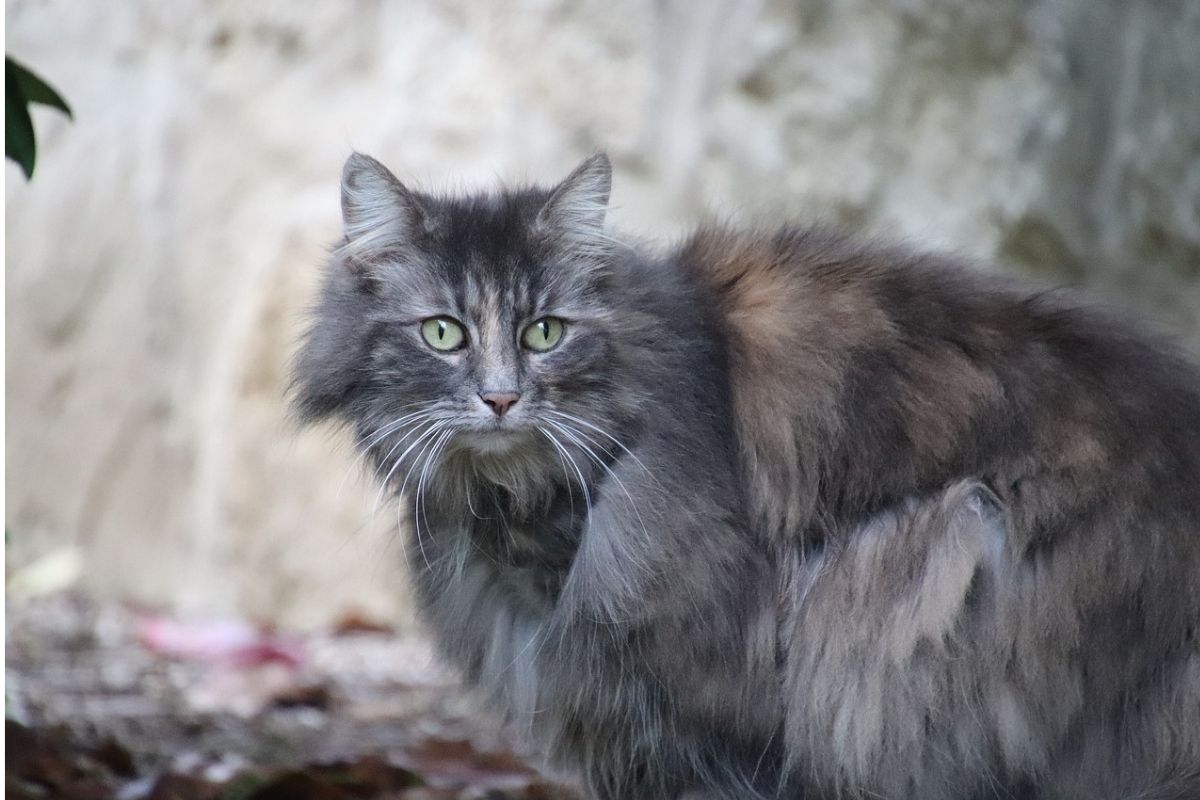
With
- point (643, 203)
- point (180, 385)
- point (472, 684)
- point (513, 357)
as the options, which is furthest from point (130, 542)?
point (513, 357)

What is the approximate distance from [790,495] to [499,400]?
2.22ft

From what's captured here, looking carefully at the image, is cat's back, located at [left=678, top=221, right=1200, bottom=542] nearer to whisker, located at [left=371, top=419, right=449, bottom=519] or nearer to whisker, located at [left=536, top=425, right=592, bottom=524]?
whisker, located at [left=536, top=425, right=592, bottom=524]

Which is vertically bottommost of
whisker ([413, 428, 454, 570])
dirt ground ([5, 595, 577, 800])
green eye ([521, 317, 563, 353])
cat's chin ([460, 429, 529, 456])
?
dirt ground ([5, 595, 577, 800])

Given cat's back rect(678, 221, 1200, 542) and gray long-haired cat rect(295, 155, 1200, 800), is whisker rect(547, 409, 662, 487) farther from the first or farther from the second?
cat's back rect(678, 221, 1200, 542)

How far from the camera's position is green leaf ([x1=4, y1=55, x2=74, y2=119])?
2934 millimetres

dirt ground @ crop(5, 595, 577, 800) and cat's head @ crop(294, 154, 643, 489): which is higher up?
cat's head @ crop(294, 154, 643, 489)

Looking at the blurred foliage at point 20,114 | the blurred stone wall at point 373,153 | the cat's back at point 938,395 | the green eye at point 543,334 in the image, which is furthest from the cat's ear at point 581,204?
the blurred stone wall at point 373,153

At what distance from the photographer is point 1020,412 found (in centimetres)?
288

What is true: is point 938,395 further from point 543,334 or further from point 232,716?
point 232,716

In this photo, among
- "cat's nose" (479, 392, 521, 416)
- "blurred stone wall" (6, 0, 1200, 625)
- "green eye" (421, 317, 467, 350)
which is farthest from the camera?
"blurred stone wall" (6, 0, 1200, 625)

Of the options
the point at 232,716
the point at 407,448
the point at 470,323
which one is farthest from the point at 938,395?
the point at 232,716

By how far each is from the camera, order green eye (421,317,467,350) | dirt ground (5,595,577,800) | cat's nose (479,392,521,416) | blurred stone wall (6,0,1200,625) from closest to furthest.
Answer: cat's nose (479,392,521,416) → green eye (421,317,467,350) → dirt ground (5,595,577,800) → blurred stone wall (6,0,1200,625)

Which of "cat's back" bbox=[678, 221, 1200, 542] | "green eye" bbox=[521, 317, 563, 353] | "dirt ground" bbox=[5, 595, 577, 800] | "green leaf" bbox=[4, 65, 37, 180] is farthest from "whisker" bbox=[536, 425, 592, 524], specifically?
"green leaf" bbox=[4, 65, 37, 180]

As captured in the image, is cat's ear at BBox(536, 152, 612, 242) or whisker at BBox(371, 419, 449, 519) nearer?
whisker at BBox(371, 419, 449, 519)
